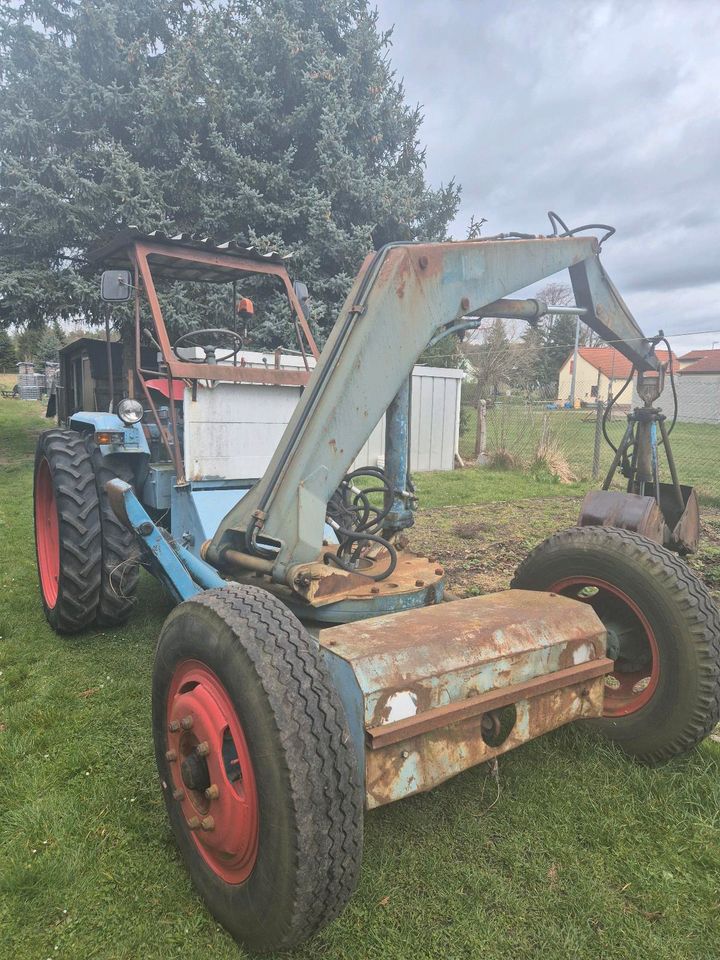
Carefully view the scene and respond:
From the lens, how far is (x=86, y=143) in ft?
34.1

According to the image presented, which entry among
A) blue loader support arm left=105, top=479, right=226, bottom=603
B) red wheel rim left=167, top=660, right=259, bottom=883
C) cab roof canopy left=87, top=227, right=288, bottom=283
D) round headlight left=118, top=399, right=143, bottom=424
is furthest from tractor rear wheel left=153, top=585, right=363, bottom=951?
cab roof canopy left=87, top=227, right=288, bottom=283

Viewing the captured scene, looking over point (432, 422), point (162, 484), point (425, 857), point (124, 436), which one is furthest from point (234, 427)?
point (432, 422)

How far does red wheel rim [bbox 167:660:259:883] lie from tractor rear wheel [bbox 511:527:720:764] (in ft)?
5.29

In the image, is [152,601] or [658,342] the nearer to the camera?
[658,342]

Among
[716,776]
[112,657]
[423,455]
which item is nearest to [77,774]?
[112,657]

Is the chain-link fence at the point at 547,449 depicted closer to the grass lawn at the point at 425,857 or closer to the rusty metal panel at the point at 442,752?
the grass lawn at the point at 425,857

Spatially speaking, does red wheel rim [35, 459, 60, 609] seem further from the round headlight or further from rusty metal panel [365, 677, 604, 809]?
rusty metal panel [365, 677, 604, 809]

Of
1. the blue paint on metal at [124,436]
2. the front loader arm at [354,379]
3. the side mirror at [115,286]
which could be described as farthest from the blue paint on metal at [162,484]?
the front loader arm at [354,379]

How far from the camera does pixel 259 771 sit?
1580mm

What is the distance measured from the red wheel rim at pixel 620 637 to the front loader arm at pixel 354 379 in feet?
3.93

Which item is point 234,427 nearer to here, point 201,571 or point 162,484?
point 162,484

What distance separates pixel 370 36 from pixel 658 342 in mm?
11071

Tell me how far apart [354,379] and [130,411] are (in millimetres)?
1887

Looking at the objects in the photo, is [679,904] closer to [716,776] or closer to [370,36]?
[716,776]
